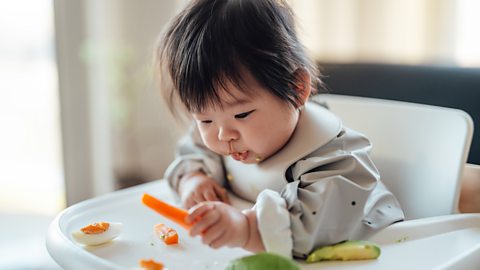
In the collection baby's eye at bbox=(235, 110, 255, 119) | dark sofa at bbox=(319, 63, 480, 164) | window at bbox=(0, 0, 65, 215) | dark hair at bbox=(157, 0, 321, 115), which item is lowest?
window at bbox=(0, 0, 65, 215)

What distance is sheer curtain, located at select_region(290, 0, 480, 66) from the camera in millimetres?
1209

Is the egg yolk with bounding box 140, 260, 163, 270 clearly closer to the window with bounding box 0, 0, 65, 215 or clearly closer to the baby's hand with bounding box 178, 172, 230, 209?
the baby's hand with bounding box 178, 172, 230, 209

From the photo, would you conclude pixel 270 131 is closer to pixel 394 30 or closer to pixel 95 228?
pixel 95 228

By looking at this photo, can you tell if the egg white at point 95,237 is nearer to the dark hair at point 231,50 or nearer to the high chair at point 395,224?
the high chair at point 395,224

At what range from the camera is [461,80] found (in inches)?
38.5

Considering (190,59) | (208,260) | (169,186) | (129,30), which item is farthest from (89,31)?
(208,260)

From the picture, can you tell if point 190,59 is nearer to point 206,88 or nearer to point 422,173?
point 206,88

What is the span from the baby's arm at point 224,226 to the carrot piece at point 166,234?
0.41ft

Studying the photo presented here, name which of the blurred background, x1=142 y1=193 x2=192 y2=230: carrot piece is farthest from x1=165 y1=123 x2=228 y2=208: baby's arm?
the blurred background

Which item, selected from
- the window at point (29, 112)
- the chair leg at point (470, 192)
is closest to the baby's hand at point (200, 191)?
the chair leg at point (470, 192)

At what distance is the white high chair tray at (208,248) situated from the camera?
66 cm

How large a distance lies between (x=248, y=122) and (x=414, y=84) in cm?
45

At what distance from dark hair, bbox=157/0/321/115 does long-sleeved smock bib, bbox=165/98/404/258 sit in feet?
0.21

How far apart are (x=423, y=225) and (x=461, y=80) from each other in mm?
335
